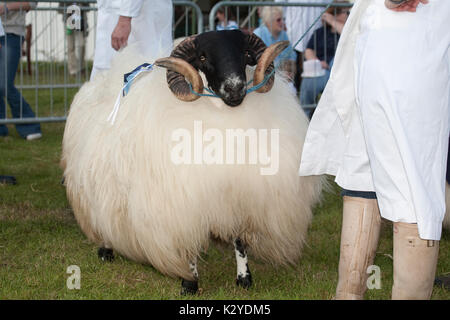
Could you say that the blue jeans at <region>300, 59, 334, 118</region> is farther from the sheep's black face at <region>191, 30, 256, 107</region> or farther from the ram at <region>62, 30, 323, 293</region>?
the sheep's black face at <region>191, 30, 256, 107</region>

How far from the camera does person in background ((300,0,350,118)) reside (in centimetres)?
784

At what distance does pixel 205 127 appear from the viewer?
10.8 feet

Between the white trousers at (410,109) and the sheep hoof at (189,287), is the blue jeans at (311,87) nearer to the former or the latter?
the sheep hoof at (189,287)

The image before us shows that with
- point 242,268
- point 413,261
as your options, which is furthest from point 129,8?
point 413,261

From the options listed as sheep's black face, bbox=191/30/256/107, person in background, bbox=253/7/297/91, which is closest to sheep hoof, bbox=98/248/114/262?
sheep's black face, bbox=191/30/256/107

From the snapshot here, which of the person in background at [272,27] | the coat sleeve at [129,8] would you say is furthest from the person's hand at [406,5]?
the person in background at [272,27]

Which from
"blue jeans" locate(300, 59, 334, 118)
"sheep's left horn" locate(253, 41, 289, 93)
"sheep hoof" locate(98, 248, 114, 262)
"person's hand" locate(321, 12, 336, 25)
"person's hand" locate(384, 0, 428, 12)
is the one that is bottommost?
"sheep hoof" locate(98, 248, 114, 262)

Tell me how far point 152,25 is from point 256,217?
1940mm

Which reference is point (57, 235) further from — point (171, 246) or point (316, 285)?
point (316, 285)

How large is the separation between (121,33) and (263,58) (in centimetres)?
144

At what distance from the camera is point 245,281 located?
11.9 ft

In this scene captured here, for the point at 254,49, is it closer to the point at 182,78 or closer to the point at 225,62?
the point at 225,62

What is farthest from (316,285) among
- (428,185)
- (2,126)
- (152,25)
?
(2,126)
